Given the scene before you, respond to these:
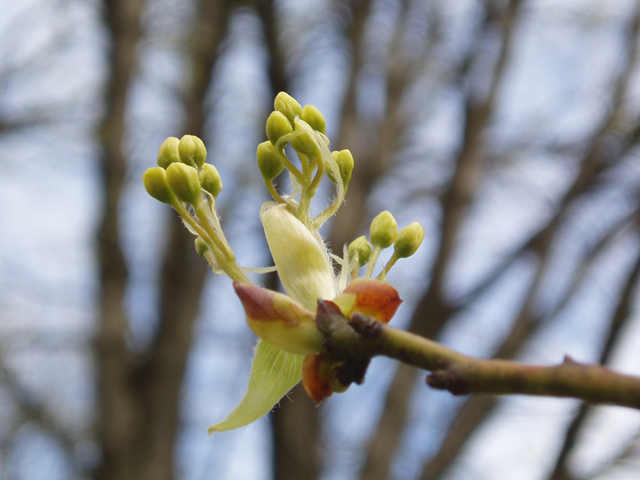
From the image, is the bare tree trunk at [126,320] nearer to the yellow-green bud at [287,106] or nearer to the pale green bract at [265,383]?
the yellow-green bud at [287,106]

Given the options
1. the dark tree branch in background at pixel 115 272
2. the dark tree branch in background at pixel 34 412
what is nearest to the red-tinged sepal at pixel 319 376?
the dark tree branch in background at pixel 115 272

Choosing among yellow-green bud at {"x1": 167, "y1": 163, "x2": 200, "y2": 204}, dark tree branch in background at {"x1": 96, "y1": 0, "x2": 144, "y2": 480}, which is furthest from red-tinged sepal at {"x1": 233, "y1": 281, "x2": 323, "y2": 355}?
dark tree branch in background at {"x1": 96, "y1": 0, "x2": 144, "y2": 480}

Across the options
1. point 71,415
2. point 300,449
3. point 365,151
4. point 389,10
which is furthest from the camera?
point 71,415

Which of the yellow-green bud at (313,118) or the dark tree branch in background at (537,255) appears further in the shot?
the dark tree branch in background at (537,255)

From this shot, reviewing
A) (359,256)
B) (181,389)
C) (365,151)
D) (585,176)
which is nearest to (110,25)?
(365,151)

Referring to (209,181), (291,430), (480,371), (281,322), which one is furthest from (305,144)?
(291,430)

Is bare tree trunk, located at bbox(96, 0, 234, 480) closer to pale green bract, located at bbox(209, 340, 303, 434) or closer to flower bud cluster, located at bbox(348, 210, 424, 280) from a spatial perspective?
flower bud cluster, located at bbox(348, 210, 424, 280)

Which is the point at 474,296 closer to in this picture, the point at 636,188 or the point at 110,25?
the point at 636,188
